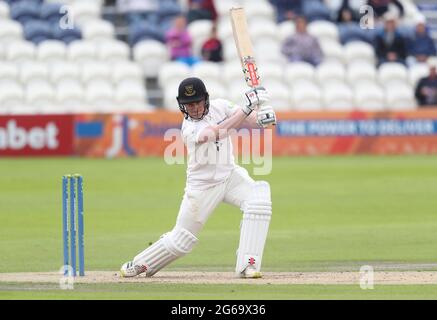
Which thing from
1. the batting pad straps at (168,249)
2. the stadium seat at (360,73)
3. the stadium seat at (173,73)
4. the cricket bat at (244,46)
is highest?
the stadium seat at (360,73)

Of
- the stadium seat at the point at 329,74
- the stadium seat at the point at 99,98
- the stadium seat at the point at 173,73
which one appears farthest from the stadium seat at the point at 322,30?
the stadium seat at the point at 99,98

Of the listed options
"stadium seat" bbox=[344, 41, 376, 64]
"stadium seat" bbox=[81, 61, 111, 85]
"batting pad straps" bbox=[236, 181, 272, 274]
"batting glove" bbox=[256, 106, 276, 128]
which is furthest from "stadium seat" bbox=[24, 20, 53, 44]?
"batting glove" bbox=[256, 106, 276, 128]

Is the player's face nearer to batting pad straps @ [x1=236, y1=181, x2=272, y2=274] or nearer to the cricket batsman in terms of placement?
the cricket batsman

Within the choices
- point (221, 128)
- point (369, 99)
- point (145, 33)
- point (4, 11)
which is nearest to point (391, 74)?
point (369, 99)

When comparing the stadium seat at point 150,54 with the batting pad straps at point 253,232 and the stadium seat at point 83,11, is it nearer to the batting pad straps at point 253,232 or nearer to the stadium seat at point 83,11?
the stadium seat at point 83,11

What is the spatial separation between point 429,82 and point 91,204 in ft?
28.4

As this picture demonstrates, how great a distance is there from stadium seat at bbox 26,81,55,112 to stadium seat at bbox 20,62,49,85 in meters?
0.19

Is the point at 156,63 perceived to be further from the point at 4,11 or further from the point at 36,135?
the point at 4,11

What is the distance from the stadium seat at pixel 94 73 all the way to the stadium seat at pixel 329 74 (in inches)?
156

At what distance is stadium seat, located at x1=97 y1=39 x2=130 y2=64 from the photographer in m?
21.3

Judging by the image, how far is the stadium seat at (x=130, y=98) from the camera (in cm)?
2045

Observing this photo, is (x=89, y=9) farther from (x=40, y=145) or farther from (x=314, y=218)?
(x=314, y=218)

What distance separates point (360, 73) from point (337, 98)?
3.19 feet

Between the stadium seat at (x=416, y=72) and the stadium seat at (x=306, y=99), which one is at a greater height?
the stadium seat at (x=416, y=72)
